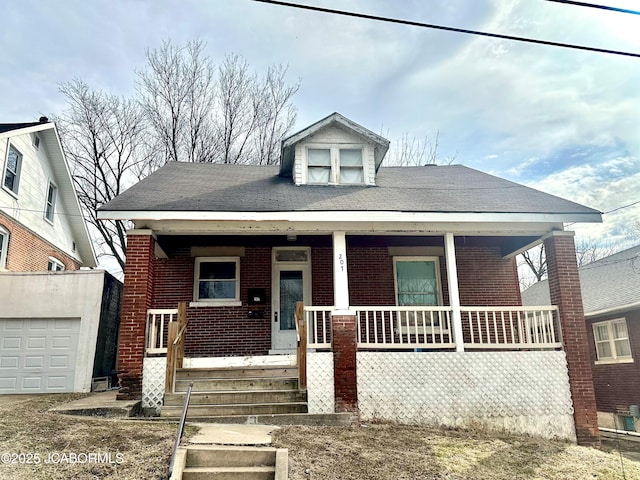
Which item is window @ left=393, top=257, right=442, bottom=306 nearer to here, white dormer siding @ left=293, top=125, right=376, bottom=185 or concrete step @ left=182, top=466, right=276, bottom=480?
white dormer siding @ left=293, top=125, right=376, bottom=185

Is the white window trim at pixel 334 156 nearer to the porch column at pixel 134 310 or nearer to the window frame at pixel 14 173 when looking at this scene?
the porch column at pixel 134 310

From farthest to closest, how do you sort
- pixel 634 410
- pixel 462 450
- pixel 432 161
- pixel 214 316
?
pixel 432 161 < pixel 634 410 < pixel 214 316 < pixel 462 450

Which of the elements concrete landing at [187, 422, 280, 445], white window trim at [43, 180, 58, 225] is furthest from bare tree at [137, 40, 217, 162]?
concrete landing at [187, 422, 280, 445]

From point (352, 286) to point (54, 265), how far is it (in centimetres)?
1254

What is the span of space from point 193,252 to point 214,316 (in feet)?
5.22

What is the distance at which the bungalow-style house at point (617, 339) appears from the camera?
14453 millimetres

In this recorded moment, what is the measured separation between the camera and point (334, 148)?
37.5ft

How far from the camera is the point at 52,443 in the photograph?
5301 millimetres

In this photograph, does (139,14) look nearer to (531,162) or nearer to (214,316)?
(214,316)

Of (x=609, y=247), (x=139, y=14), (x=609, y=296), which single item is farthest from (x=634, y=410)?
(x=609, y=247)

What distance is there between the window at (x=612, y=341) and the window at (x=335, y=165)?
10369 millimetres

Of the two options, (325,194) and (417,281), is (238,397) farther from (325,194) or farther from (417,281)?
(417,281)

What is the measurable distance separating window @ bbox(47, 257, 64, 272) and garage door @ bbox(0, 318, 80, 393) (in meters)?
5.76

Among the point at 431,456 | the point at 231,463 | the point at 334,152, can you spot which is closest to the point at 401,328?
the point at 334,152
